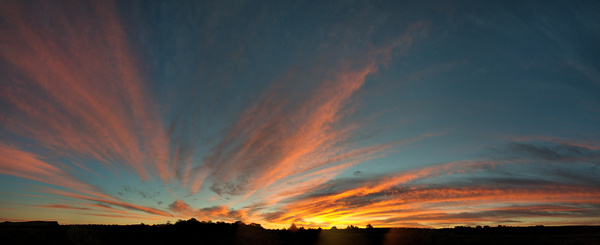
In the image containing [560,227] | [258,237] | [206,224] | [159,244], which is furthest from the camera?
[560,227]

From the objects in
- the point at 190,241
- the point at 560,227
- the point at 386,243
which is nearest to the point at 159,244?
the point at 190,241

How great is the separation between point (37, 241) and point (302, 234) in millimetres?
24695

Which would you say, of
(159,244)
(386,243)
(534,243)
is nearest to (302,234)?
(386,243)

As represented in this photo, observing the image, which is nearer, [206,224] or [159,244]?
[159,244]

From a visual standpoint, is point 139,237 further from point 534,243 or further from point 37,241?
point 534,243

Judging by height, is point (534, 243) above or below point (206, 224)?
below

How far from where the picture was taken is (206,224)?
32594 millimetres

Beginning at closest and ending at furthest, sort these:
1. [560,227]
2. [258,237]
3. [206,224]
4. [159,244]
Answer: [159,244] < [258,237] < [206,224] < [560,227]

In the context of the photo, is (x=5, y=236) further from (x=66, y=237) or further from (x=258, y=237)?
(x=258, y=237)

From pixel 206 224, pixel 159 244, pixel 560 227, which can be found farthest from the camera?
pixel 560 227

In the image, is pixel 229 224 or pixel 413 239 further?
pixel 229 224

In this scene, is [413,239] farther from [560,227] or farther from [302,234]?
[560,227]

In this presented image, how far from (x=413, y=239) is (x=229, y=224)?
62.8 feet

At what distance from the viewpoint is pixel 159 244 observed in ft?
86.2
